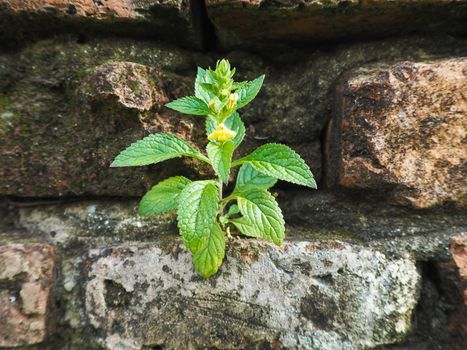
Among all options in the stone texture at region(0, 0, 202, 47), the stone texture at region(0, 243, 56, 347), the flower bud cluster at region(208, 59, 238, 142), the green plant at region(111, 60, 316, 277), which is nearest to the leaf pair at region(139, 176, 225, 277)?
the green plant at region(111, 60, 316, 277)

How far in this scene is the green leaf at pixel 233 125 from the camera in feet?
2.56

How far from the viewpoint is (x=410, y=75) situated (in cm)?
76

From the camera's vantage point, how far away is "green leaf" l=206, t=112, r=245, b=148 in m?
0.78

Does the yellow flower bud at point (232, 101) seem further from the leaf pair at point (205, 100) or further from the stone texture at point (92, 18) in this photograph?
the stone texture at point (92, 18)

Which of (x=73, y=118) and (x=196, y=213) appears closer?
(x=196, y=213)

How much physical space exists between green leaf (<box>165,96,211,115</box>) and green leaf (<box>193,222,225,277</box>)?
26 cm

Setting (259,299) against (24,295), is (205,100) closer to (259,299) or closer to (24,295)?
(259,299)

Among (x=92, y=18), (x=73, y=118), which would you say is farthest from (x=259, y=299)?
(x=92, y=18)

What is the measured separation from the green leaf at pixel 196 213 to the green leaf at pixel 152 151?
82 millimetres

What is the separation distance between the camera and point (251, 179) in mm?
834

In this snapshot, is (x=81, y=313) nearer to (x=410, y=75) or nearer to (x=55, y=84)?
(x=55, y=84)

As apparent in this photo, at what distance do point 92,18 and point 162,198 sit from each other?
1.48 ft

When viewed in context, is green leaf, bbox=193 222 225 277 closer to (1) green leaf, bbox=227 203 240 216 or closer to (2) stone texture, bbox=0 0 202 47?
(1) green leaf, bbox=227 203 240 216

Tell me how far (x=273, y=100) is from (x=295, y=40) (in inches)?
6.3
